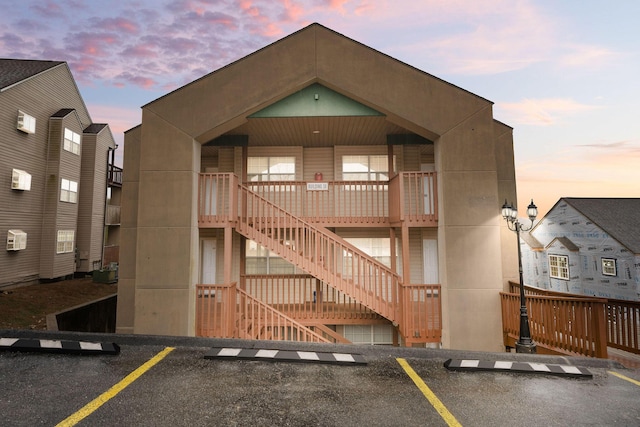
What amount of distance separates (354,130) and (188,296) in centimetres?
767

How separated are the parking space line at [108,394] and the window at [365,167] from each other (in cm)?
1010

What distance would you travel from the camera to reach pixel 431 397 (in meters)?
3.67

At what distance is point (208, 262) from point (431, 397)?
11.0 metres

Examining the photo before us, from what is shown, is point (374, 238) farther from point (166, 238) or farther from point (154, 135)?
point (154, 135)

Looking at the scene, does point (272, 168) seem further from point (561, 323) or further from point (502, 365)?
point (502, 365)

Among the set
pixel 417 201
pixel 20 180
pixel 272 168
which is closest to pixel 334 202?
pixel 417 201

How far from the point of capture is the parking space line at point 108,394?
3.01m

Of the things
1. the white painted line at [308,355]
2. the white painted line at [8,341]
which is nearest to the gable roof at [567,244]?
the white painted line at [308,355]

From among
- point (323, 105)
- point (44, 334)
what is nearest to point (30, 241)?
point (44, 334)

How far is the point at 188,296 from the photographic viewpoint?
28.7 ft

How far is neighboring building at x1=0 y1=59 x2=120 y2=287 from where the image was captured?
16.9 meters

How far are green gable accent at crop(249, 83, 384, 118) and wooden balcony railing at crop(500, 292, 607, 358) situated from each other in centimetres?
680

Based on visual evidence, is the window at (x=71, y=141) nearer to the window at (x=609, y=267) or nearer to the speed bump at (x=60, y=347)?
the speed bump at (x=60, y=347)

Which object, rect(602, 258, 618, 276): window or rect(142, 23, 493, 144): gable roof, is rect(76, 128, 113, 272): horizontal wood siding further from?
rect(602, 258, 618, 276): window
